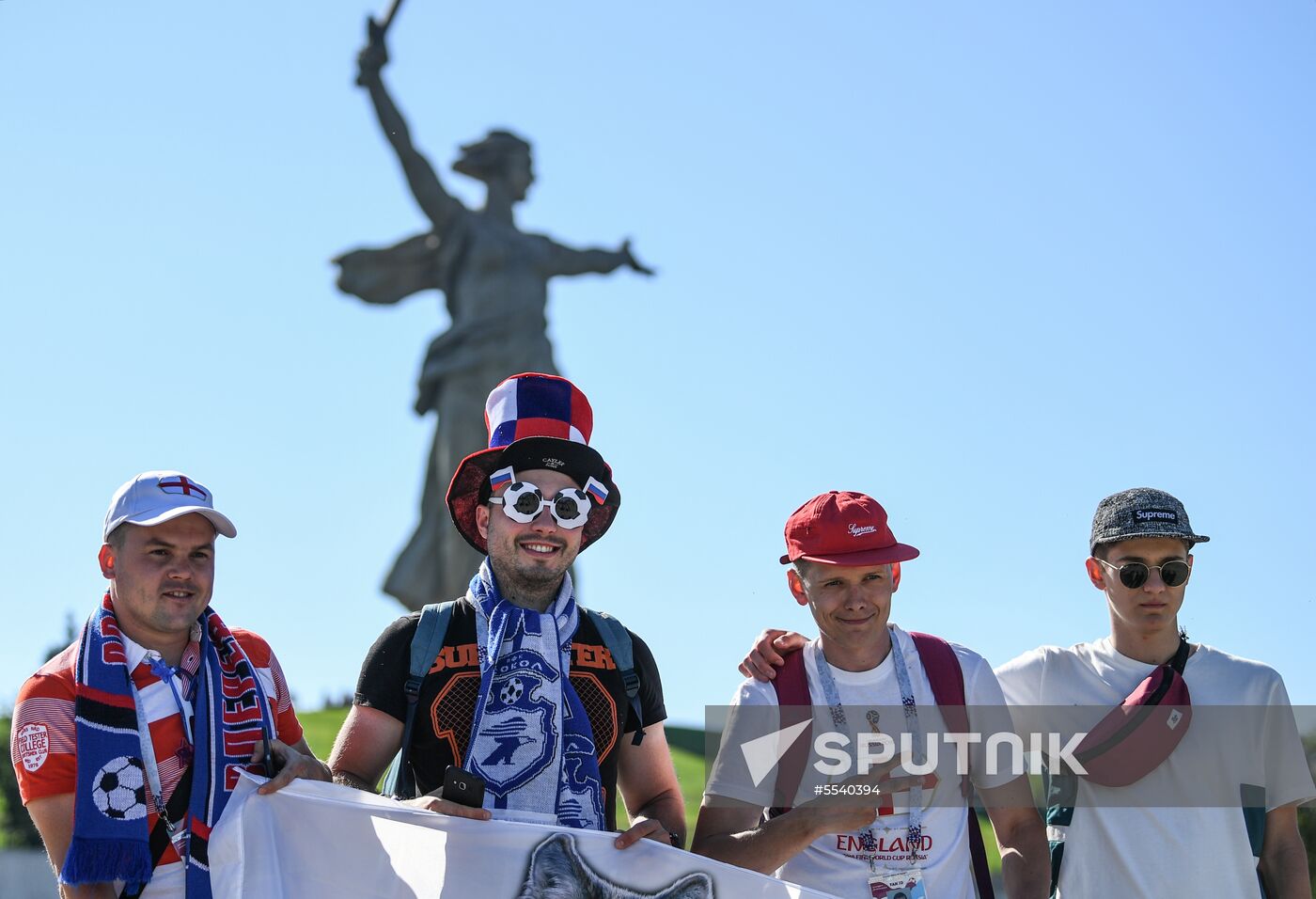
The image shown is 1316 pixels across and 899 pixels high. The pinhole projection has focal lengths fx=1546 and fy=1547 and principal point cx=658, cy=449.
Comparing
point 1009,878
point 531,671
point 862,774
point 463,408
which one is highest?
point 463,408

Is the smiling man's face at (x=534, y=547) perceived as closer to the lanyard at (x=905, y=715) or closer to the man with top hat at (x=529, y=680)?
the man with top hat at (x=529, y=680)

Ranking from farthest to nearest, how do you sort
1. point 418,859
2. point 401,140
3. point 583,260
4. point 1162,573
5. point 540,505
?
point 583,260, point 401,140, point 1162,573, point 540,505, point 418,859

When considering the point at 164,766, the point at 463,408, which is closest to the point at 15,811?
the point at 463,408

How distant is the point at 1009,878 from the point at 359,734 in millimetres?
1995

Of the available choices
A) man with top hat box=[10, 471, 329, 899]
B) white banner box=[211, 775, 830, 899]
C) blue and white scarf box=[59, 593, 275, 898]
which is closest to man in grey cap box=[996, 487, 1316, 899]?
white banner box=[211, 775, 830, 899]

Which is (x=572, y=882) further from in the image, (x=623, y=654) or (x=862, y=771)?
(x=862, y=771)

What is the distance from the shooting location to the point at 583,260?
57.4ft

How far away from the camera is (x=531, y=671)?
14.9 feet

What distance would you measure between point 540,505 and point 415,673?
2.01 ft

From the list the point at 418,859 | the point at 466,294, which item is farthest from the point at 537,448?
the point at 466,294

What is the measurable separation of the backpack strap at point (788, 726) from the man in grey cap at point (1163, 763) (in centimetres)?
81

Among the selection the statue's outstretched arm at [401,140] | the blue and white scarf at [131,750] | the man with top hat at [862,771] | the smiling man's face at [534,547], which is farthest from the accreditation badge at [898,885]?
the statue's outstretched arm at [401,140]

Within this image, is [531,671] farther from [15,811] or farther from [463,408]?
[15,811]

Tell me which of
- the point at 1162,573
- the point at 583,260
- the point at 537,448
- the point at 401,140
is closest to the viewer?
the point at 537,448
